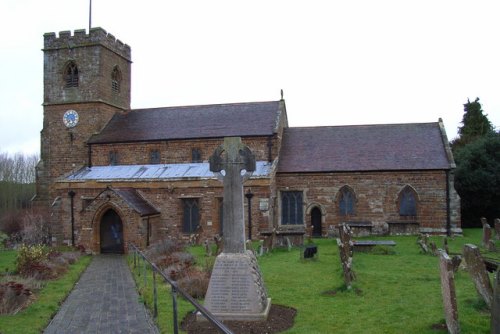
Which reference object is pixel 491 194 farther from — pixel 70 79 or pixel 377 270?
pixel 70 79

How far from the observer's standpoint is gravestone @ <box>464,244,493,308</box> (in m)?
8.98

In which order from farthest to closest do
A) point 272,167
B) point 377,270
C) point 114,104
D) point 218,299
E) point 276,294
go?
point 114,104 < point 272,167 < point 377,270 < point 276,294 < point 218,299

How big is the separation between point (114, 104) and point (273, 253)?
1861cm

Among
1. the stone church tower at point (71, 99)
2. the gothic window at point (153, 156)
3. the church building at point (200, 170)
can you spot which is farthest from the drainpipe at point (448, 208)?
the stone church tower at point (71, 99)

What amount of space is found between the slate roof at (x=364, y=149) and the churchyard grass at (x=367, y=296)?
30.5 feet

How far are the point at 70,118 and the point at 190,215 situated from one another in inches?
457

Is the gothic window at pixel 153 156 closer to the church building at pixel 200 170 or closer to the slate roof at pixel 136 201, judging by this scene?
the church building at pixel 200 170

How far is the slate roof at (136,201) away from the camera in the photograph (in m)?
24.5

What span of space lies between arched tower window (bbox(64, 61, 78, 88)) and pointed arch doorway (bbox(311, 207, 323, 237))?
1862 centimetres

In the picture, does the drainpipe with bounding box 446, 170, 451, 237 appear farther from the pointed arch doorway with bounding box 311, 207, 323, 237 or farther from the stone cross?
the stone cross

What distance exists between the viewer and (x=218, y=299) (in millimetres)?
9703

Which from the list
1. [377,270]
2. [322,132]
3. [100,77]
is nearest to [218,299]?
[377,270]

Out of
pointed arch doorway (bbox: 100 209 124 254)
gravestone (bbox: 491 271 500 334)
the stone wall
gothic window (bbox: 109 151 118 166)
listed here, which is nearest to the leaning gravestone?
the stone wall

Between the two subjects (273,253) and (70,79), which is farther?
(70,79)
